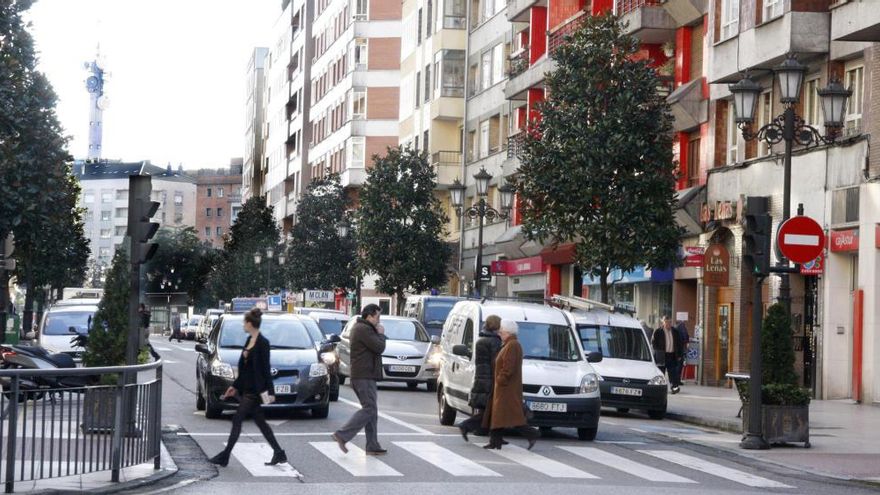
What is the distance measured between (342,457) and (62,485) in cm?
471

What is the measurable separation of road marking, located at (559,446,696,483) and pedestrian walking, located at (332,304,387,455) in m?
2.54

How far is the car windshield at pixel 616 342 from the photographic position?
93.5 ft

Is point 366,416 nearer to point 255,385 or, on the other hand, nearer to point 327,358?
point 255,385

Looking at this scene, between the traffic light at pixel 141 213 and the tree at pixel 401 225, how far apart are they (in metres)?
41.9

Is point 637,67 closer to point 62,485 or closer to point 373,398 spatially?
point 373,398

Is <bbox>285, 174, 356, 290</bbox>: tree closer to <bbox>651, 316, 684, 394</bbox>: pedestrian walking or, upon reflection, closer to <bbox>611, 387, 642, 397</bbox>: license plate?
<bbox>651, 316, 684, 394</bbox>: pedestrian walking

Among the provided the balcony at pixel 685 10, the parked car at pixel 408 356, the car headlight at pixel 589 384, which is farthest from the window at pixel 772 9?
the car headlight at pixel 589 384

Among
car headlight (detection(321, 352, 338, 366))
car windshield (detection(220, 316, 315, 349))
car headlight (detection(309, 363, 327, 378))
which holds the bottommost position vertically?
car headlight (detection(309, 363, 327, 378))

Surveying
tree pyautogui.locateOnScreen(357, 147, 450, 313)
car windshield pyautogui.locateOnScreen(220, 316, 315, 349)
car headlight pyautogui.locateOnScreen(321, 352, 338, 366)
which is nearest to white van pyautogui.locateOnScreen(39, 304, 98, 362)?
car windshield pyautogui.locateOnScreen(220, 316, 315, 349)

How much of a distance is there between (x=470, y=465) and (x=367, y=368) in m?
2.01

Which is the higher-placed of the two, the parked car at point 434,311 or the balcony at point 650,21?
the balcony at point 650,21

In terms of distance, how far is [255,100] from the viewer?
155500 mm

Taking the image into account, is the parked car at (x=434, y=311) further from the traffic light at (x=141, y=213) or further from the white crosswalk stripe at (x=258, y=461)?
the traffic light at (x=141, y=213)

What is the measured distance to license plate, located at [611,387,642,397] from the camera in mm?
27422
